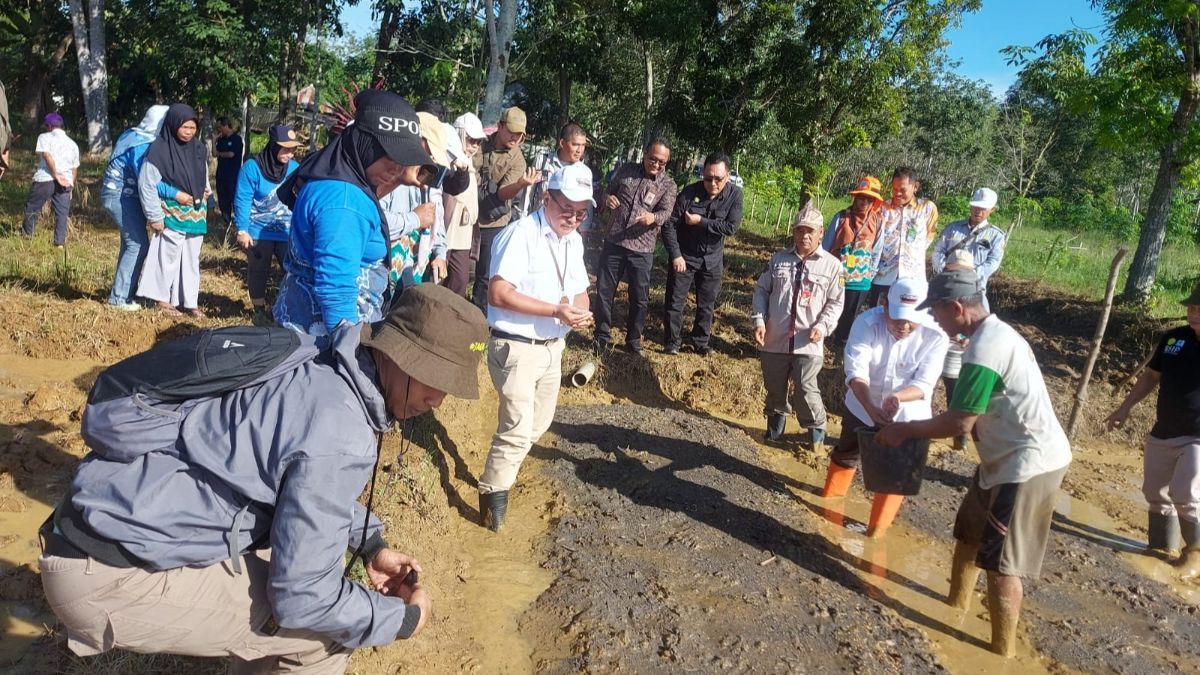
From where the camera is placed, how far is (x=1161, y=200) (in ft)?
32.8

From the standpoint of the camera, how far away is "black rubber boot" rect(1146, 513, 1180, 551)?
16.6ft

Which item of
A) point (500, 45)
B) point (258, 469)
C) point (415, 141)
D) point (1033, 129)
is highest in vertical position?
point (1033, 129)

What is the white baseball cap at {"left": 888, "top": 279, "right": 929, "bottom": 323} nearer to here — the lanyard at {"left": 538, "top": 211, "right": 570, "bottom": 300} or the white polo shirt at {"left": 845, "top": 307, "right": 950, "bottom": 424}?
the white polo shirt at {"left": 845, "top": 307, "right": 950, "bottom": 424}

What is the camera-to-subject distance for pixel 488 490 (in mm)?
4328

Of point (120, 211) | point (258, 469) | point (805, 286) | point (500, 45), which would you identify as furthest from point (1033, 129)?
point (258, 469)

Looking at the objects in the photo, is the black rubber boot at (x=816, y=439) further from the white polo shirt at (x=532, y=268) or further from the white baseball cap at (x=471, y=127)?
the white baseball cap at (x=471, y=127)

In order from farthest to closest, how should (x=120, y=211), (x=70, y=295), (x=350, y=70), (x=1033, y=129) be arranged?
(x=1033, y=129) → (x=350, y=70) → (x=70, y=295) → (x=120, y=211)

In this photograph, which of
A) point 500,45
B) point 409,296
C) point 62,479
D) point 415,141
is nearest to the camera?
point 409,296

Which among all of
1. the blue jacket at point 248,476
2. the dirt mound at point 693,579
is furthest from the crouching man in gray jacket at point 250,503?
the dirt mound at point 693,579

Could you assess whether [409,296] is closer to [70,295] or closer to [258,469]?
[258,469]

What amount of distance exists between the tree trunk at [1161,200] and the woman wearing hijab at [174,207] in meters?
10.0

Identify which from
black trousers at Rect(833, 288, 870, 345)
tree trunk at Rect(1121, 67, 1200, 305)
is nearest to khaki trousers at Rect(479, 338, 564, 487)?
black trousers at Rect(833, 288, 870, 345)

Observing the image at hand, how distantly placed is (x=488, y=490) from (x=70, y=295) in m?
4.76

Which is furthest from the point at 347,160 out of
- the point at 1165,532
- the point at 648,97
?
the point at 648,97
